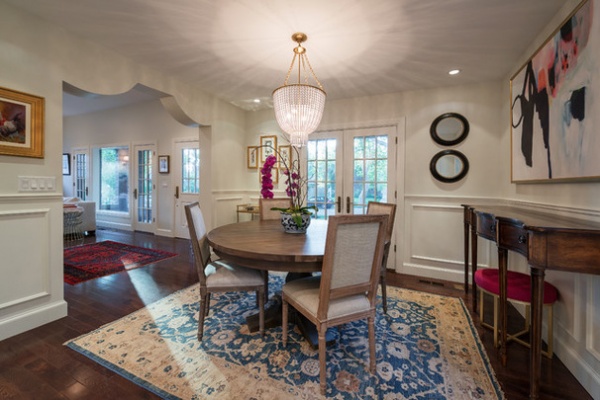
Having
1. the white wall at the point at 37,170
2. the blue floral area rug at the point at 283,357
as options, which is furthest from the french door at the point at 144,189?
the blue floral area rug at the point at 283,357

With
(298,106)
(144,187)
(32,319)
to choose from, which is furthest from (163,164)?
(298,106)

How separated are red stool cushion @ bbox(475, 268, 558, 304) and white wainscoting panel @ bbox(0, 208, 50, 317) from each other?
348cm

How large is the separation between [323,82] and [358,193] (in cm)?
157

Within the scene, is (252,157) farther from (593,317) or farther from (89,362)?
(593,317)

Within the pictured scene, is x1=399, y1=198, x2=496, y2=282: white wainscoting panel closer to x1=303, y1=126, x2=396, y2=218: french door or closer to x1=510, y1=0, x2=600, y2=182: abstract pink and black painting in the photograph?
x1=303, y1=126, x2=396, y2=218: french door

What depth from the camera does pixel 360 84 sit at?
3297mm

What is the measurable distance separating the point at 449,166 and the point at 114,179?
282 inches

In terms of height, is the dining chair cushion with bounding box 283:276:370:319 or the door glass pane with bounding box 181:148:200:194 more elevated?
the door glass pane with bounding box 181:148:200:194

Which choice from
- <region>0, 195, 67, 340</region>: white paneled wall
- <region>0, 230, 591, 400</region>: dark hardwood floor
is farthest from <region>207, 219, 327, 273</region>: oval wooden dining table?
<region>0, 195, 67, 340</region>: white paneled wall

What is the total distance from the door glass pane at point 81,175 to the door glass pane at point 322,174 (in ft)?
20.0

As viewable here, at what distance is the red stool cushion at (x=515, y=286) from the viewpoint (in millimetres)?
1710

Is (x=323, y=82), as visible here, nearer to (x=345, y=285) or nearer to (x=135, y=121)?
(x=345, y=285)

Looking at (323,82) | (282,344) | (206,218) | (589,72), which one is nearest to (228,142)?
(206,218)

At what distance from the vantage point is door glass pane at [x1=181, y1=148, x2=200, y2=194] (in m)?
5.36
